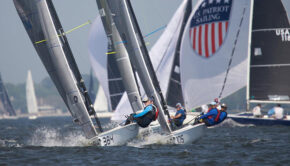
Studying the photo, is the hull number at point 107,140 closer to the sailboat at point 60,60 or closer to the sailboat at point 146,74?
the sailboat at point 60,60

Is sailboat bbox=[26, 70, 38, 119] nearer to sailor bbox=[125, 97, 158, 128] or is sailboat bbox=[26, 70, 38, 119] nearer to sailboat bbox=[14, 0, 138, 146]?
sailboat bbox=[14, 0, 138, 146]

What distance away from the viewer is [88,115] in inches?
469

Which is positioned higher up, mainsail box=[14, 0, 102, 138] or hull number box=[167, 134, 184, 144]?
mainsail box=[14, 0, 102, 138]

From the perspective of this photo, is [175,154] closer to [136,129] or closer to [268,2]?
[136,129]

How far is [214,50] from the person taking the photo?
71.6 feet

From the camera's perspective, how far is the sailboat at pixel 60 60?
38.4 feet

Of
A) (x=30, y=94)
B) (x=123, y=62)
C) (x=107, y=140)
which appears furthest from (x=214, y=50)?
(x=30, y=94)

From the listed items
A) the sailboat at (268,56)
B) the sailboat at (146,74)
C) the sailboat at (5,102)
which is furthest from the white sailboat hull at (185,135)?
the sailboat at (5,102)

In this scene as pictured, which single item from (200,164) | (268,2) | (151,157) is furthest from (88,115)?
(268,2)

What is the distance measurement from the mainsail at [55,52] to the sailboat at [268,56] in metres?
10.6

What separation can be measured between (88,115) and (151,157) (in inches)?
102

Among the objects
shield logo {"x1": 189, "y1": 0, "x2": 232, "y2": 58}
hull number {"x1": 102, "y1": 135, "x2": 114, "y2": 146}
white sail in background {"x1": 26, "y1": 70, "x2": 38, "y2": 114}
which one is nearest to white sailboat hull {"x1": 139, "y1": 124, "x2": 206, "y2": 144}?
hull number {"x1": 102, "y1": 135, "x2": 114, "y2": 146}

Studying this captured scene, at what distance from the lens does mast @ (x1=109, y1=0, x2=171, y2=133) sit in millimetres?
11828

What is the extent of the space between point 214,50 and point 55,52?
1136cm
